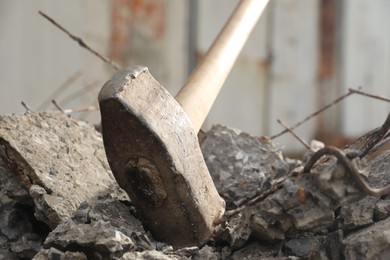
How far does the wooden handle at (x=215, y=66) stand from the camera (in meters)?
1.66

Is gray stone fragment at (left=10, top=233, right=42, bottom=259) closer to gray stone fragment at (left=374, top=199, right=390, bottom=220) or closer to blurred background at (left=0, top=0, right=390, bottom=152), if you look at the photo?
gray stone fragment at (left=374, top=199, right=390, bottom=220)

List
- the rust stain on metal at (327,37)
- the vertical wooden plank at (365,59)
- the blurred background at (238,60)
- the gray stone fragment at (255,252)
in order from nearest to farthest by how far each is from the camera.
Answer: the gray stone fragment at (255,252) < the blurred background at (238,60) < the rust stain on metal at (327,37) < the vertical wooden plank at (365,59)

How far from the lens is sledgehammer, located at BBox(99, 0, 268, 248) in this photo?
134 centimetres

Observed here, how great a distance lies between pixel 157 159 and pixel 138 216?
20 cm

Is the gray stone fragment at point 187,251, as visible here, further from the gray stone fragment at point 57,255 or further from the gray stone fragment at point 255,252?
the gray stone fragment at point 57,255

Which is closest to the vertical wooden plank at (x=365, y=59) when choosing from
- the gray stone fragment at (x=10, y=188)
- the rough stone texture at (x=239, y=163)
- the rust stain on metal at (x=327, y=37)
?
the rust stain on metal at (x=327, y=37)

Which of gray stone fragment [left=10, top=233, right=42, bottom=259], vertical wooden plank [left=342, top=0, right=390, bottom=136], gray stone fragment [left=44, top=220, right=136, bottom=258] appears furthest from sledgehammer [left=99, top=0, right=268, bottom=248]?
vertical wooden plank [left=342, top=0, right=390, bottom=136]

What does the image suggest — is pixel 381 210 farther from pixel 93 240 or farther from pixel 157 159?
A: pixel 93 240

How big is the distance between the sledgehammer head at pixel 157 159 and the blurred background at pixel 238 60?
1.40 meters

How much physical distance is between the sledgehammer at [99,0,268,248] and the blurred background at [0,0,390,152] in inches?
54.9

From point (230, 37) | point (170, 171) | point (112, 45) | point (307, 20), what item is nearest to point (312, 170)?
point (170, 171)

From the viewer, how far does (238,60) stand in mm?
5836

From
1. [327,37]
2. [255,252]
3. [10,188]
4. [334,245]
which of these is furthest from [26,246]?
[327,37]

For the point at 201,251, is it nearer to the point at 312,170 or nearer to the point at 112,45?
the point at 312,170
